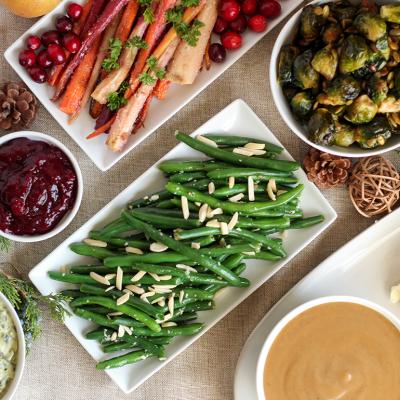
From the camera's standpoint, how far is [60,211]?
2.15 metres

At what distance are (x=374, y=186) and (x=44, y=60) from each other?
1207mm

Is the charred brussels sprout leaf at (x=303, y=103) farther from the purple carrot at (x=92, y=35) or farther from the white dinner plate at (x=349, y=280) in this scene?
the purple carrot at (x=92, y=35)

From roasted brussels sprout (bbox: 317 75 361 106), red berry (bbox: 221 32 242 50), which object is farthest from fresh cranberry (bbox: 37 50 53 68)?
roasted brussels sprout (bbox: 317 75 361 106)

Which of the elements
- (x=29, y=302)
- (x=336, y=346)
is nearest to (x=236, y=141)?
(x=336, y=346)

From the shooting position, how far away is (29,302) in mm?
2205

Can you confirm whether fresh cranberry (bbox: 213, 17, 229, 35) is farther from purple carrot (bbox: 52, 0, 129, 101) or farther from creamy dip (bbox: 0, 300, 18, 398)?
creamy dip (bbox: 0, 300, 18, 398)

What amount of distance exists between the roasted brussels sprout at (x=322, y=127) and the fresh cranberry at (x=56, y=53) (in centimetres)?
87

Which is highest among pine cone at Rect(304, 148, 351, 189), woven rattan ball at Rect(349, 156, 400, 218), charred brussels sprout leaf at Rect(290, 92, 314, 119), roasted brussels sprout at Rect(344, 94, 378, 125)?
charred brussels sprout leaf at Rect(290, 92, 314, 119)

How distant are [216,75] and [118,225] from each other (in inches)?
24.1

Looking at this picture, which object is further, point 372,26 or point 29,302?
point 29,302

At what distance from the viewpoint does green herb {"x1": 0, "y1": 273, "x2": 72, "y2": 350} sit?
2.16 metres

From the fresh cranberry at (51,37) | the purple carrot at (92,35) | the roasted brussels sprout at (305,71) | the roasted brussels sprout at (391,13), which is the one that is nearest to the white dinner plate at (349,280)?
the roasted brussels sprout at (305,71)

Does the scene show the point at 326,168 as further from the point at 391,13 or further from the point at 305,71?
the point at 391,13

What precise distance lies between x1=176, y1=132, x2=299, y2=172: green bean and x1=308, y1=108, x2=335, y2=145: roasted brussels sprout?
19 cm
